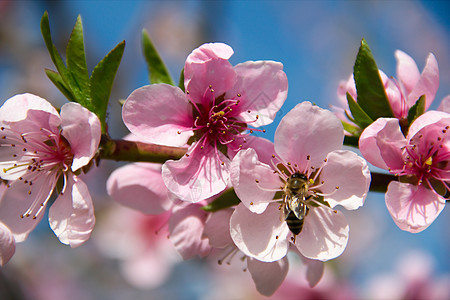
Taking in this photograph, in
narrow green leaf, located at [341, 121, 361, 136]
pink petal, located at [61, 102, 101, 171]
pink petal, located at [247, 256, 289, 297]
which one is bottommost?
A: pink petal, located at [247, 256, 289, 297]

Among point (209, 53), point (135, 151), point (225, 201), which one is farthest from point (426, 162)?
point (135, 151)

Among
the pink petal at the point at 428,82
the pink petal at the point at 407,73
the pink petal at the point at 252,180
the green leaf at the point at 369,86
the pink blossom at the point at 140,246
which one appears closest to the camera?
the pink petal at the point at 252,180

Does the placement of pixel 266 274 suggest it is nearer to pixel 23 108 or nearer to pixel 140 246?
pixel 23 108

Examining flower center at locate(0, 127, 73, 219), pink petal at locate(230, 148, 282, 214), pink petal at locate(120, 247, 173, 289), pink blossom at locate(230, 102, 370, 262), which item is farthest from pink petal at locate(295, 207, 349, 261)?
pink petal at locate(120, 247, 173, 289)

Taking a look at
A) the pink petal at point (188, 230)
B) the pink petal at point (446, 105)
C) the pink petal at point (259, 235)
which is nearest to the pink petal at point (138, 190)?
the pink petal at point (188, 230)

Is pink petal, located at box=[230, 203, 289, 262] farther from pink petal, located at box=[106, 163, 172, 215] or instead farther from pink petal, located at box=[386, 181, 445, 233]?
pink petal, located at box=[106, 163, 172, 215]

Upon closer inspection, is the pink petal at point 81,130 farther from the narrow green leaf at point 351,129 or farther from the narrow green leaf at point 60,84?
the narrow green leaf at point 351,129
